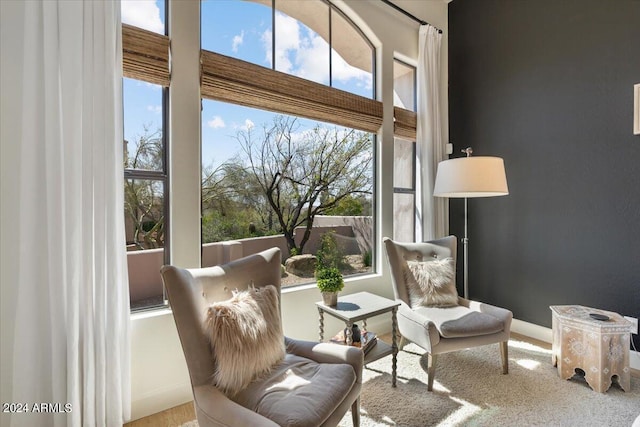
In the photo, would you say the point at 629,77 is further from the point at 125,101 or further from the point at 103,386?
the point at 103,386

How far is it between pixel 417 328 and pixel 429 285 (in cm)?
46

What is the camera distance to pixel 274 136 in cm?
267

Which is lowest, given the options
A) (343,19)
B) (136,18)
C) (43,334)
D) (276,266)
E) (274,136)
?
(43,334)

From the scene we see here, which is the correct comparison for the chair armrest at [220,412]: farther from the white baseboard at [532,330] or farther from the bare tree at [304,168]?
the white baseboard at [532,330]

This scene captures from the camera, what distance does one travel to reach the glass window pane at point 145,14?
6.47 ft

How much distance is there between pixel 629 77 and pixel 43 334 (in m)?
4.23

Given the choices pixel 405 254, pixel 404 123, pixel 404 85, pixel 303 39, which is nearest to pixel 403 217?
pixel 405 254

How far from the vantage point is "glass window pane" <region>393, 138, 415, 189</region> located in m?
3.50

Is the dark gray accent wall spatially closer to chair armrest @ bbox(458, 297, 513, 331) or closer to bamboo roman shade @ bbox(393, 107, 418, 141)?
bamboo roman shade @ bbox(393, 107, 418, 141)

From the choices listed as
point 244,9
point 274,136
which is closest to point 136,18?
point 244,9

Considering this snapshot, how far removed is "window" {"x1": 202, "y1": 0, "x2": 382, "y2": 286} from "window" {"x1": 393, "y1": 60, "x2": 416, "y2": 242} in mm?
379

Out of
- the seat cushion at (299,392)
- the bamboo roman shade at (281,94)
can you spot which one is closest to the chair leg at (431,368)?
the seat cushion at (299,392)

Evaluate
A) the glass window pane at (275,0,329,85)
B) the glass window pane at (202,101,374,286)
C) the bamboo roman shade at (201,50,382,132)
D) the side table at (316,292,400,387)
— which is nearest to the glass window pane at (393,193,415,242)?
the glass window pane at (202,101,374,286)

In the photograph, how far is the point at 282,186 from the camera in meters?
2.75
